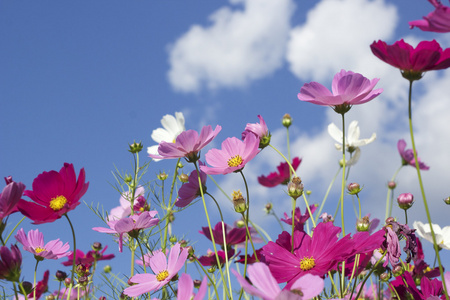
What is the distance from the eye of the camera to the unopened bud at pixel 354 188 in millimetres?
1192

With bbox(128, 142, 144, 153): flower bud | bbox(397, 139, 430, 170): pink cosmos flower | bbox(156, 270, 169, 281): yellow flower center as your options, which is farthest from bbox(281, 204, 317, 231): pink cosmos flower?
bbox(397, 139, 430, 170): pink cosmos flower

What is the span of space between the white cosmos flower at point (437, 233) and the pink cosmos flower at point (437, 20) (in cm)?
94

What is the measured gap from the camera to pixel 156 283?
3.04 ft

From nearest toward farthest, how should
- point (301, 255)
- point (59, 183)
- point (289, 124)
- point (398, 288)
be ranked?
point (301, 255) < point (59, 183) < point (398, 288) < point (289, 124)

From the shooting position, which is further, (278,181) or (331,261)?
(278,181)

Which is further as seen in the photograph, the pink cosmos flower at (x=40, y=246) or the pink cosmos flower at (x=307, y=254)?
the pink cosmos flower at (x=40, y=246)

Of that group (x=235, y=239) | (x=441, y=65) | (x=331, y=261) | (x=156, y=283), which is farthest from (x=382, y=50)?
(x=235, y=239)

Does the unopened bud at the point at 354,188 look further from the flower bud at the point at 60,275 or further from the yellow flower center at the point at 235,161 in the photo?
the flower bud at the point at 60,275

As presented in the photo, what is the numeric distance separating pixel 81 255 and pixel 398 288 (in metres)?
1.22

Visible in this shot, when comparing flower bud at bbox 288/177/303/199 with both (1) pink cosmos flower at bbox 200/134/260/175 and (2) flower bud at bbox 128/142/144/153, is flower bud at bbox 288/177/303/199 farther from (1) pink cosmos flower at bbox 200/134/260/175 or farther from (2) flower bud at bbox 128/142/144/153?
(2) flower bud at bbox 128/142/144/153

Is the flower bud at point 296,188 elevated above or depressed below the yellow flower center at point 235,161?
below

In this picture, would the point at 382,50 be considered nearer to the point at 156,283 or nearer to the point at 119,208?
the point at 156,283

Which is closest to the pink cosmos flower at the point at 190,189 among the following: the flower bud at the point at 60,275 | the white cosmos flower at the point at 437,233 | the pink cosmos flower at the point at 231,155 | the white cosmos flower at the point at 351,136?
the pink cosmos flower at the point at 231,155

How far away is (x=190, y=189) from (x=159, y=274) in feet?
0.71
